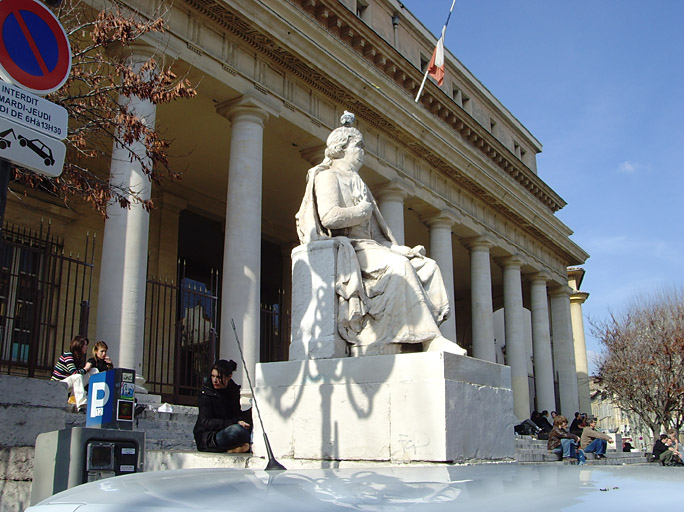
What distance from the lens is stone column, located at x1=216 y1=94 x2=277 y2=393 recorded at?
13.6 meters

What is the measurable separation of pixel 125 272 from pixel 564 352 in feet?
76.7

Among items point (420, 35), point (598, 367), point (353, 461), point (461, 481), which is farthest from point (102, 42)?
point (598, 367)

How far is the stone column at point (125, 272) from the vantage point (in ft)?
37.6

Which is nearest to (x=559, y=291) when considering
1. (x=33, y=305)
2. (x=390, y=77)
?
(x=390, y=77)

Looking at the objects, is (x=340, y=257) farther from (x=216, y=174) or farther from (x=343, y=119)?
(x=216, y=174)

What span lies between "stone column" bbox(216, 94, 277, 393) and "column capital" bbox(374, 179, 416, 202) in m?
4.89

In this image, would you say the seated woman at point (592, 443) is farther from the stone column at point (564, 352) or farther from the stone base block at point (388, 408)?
the stone column at point (564, 352)

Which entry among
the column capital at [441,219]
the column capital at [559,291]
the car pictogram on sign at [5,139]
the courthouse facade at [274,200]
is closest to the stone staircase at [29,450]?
the car pictogram on sign at [5,139]

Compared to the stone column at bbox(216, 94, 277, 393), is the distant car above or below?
below

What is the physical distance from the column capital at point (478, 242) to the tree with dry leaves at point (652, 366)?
33.5 feet

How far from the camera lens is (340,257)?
243 inches

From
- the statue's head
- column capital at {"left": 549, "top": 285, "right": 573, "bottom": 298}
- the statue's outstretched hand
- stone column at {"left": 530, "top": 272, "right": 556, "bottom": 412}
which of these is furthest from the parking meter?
column capital at {"left": 549, "top": 285, "right": 573, "bottom": 298}

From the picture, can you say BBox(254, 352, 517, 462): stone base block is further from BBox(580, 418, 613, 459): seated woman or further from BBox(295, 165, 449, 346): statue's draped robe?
BBox(580, 418, 613, 459): seated woman

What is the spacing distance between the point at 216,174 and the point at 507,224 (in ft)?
38.4
